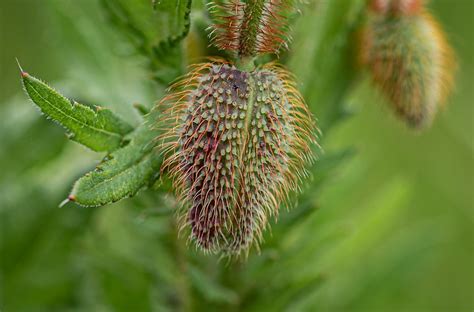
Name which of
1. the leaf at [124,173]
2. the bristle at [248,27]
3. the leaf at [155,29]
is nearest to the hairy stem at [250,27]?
the bristle at [248,27]

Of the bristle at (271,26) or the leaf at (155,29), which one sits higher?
the bristle at (271,26)

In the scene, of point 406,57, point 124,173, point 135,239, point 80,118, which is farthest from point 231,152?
point 135,239

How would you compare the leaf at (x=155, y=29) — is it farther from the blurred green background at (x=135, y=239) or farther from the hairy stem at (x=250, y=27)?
the hairy stem at (x=250, y=27)

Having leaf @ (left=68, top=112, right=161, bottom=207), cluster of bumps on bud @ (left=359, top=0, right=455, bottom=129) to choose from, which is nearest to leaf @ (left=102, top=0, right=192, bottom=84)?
leaf @ (left=68, top=112, right=161, bottom=207)

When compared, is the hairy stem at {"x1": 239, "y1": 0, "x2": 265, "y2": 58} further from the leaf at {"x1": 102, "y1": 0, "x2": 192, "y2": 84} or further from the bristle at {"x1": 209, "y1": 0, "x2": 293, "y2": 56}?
the leaf at {"x1": 102, "y1": 0, "x2": 192, "y2": 84}

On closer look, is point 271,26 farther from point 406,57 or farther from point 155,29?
point 406,57
